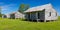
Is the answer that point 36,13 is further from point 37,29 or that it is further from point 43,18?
point 37,29

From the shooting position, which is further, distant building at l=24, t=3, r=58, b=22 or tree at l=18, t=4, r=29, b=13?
tree at l=18, t=4, r=29, b=13

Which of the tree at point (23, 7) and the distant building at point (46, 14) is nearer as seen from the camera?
the distant building at point (46, 14)

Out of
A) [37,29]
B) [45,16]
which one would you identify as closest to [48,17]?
[45,16]

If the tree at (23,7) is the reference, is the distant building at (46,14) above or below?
below

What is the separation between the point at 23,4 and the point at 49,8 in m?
74.2

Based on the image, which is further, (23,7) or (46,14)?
(23,7)

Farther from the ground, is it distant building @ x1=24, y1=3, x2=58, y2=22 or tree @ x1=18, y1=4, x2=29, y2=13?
tree @ x1=18, y1=4, x2=29, y2=13

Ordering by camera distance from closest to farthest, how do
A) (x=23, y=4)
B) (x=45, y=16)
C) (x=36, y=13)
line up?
(x=45, y=16)
(x=36, y=13)
(x=23, y=4)

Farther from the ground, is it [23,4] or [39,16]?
[23,4]

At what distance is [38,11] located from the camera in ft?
129

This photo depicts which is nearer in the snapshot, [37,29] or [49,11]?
[37,29]

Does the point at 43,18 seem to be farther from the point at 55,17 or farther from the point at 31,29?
the point at 31,29

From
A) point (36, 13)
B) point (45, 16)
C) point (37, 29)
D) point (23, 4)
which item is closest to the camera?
point (37, 29)

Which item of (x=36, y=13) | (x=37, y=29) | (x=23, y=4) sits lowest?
(x=37, y=29)
